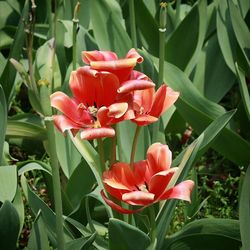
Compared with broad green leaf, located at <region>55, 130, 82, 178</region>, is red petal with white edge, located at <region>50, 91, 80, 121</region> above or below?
above

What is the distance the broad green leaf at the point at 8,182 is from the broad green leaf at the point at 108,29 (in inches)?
20.3

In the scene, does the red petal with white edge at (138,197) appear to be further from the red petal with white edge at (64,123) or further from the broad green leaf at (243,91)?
the broad green leaf at (243,91)

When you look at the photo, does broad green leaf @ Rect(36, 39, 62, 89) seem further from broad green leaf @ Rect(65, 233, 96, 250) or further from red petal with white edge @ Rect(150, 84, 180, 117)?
broad green leaf @ Rect(65, 233, 96, 250)

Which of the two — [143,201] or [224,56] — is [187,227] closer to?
[143,201]

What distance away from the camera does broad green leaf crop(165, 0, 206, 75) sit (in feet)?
7.05

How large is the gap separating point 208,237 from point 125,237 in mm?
259

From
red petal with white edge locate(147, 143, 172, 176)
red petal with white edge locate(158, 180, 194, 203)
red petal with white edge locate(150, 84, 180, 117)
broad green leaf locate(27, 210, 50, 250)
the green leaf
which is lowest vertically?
broad green leaf locate(27, 210, 50, 250)

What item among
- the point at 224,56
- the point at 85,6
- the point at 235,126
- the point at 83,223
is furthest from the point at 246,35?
the point at 83,223

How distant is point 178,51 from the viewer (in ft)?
7.17

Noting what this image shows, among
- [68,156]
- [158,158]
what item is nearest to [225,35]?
[68,156]

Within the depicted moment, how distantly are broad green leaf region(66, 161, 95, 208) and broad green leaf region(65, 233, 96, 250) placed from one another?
352mm

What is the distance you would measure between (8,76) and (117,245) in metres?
0.89

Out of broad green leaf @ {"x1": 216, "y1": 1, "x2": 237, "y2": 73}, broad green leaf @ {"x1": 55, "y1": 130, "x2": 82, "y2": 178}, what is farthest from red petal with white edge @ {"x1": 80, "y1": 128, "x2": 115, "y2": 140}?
broad green leaf @ {"x1": 216, "y1": 1, "x2": 237, "y2": 73}

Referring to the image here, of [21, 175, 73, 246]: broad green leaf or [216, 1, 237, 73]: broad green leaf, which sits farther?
[216, 1, 237, 73]: broad green leaf
